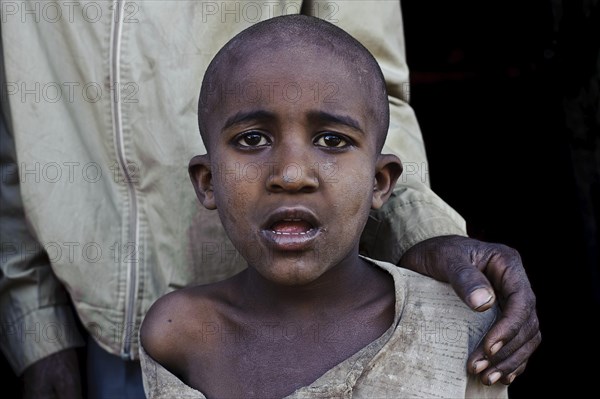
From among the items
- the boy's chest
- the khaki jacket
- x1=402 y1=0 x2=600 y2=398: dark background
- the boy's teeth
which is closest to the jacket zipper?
the khaki jacket

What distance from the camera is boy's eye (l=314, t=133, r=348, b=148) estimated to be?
6.44ft

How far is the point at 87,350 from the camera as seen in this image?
272 cm

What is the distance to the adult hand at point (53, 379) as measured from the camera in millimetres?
2590

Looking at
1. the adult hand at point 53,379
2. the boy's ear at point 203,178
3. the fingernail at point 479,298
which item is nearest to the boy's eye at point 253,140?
the boy's ear at point 203,178

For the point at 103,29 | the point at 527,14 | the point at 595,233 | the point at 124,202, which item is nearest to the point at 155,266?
the point at 124,202

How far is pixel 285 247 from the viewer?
1905 millimetres

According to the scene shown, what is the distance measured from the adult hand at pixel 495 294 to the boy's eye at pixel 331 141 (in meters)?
0.32

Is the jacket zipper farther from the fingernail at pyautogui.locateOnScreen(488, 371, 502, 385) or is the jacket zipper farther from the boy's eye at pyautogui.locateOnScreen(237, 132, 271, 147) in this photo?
the fingernail at pyautogui.locateOnScreen(488, 371, 502, 385)

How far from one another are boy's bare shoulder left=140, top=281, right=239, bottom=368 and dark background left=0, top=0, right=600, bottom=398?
49.3 inches

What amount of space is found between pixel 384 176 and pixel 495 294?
1.12 feet

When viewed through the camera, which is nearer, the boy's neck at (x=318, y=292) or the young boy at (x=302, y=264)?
the young boy at (x=302, y=264)

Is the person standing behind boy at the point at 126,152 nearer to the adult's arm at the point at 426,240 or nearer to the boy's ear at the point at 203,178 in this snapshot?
the adult's arm at the point at 426,240

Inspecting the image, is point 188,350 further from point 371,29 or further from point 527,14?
point 527,14

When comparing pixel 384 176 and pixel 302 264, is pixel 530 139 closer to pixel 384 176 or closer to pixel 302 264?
pixel 384 176
